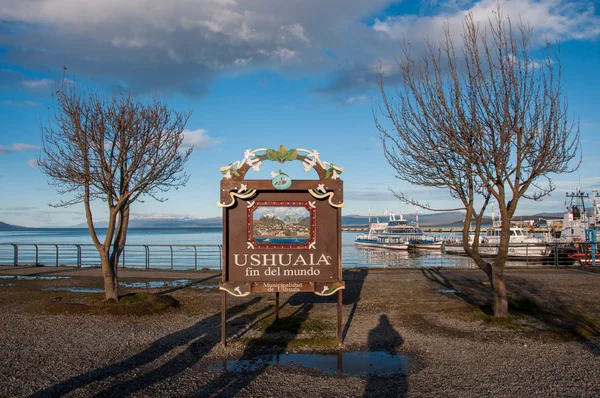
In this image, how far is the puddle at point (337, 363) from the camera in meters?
6.36

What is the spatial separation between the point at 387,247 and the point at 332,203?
52.5 m

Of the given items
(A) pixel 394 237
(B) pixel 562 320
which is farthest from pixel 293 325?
(A) pixel 394 237

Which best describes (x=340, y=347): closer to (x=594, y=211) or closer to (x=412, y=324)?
(x=412, y=324)

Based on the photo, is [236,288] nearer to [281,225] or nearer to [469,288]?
[281,225]

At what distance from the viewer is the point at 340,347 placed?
7.54m

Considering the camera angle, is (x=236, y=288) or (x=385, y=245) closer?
(x=236, y=288)

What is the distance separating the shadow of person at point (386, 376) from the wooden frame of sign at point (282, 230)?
103 cm

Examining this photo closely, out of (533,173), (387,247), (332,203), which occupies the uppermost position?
(533,173)

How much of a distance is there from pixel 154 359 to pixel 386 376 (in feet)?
10.8

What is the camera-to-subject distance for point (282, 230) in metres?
8.12

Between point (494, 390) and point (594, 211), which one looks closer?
point (494, 390)

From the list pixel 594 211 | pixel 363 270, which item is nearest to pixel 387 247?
pixel 594 211

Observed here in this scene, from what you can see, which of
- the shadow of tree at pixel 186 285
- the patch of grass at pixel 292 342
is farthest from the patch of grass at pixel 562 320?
the shadow of tree at pixel 186 285

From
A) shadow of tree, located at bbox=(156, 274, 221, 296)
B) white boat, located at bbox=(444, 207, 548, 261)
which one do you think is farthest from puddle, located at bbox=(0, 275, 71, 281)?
white boat, located at bbox=(444, 207, 548, 261)
